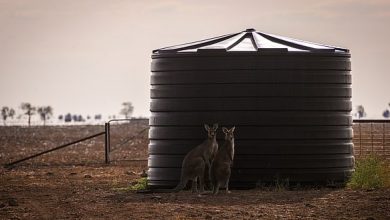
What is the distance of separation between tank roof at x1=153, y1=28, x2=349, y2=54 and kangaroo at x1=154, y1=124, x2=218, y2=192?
1.64 meters

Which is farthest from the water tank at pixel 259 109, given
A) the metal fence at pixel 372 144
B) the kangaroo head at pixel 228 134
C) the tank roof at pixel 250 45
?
the metal fence at pixel 372 144

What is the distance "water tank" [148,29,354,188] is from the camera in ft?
60.5

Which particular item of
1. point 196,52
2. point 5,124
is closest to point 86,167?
point 196,52

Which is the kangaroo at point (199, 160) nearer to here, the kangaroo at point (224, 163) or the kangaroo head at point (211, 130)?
the kangaroo head at point (211, 130)

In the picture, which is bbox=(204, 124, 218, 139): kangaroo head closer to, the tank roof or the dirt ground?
the dirt ground

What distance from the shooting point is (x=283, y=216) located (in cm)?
1485

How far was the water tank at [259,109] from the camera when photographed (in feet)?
60.5

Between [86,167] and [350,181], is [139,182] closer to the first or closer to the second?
[350,181]

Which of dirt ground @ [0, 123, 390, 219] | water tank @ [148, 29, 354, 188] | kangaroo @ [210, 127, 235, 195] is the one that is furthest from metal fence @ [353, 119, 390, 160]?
kangaroo @ [210, 127, 235, 195]

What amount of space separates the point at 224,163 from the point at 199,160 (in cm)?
44

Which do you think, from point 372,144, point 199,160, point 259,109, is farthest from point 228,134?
point 372,144

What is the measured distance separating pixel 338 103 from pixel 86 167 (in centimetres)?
1152

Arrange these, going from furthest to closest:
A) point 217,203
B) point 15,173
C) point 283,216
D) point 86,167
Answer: point 86,167 → point 15,173 → point 217,203 → point 283,216

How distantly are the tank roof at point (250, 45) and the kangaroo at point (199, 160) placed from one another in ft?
5.37
